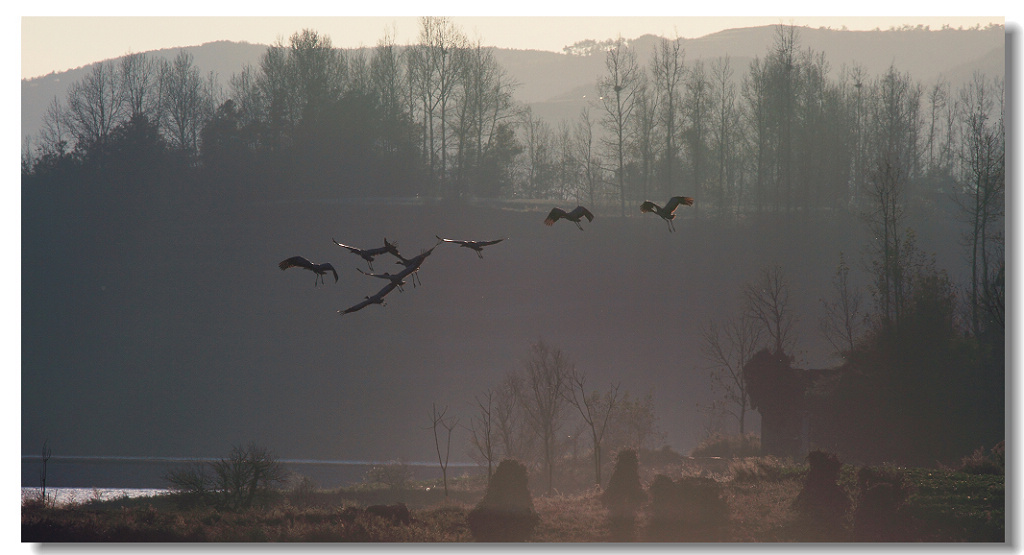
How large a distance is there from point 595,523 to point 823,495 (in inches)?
177

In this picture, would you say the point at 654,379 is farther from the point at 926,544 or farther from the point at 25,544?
the point at 25,544

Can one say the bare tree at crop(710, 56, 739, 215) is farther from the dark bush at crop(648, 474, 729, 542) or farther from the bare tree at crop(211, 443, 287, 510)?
the bare tree at crop(211, 443, 287, 510)

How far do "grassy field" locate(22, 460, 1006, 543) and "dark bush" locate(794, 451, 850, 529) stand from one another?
0.13 metres

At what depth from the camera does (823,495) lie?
15.1 m

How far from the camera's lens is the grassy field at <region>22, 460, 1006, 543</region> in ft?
45.9

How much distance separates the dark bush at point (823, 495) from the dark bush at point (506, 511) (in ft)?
17.5

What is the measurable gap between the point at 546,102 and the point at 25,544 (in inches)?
4809

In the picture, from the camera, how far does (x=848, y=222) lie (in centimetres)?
5050

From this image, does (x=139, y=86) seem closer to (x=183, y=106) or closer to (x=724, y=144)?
(x=183, y=106)

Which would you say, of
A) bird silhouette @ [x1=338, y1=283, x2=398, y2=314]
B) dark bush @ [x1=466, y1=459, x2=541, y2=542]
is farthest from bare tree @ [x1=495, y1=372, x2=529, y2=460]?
bird silhouette @ [x1=338, y1=283, x2=398, y2=314]

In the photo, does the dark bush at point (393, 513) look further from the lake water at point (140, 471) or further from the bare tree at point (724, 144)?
the bare tree at point (724, 144)

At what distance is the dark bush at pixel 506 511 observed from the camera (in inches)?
598

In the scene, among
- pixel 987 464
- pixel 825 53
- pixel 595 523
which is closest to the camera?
pixel 595 523

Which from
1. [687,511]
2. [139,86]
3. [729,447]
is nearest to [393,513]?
[687,511]
